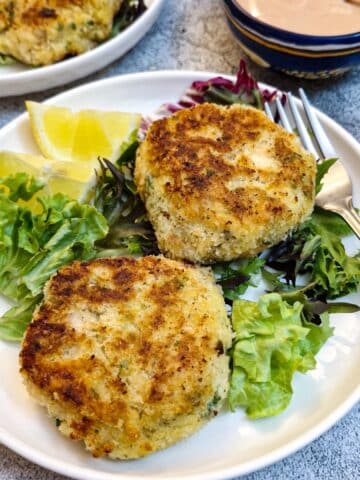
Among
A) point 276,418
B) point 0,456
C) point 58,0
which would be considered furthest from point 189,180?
point 58,0

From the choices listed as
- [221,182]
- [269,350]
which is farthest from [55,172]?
[269,350]

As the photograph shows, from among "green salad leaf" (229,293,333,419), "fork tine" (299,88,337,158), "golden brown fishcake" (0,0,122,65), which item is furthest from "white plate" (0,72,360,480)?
"golden brown fishcake" (0,0,122,65)

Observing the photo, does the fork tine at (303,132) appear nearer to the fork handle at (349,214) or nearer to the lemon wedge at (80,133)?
the fork handle at (349,214)

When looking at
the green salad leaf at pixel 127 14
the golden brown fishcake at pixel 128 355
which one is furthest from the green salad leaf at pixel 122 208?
the green salad leaf at pixel 127 14

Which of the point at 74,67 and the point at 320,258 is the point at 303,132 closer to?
the point at 320,258

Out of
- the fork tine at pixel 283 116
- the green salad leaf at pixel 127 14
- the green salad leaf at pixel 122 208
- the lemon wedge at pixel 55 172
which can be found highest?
the green salad leaf at pixel 127 14

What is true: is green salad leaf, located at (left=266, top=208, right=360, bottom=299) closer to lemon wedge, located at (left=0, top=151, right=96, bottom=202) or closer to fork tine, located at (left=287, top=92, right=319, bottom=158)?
fork tine, located at (left=287, top=92, right=319, bottom=158)

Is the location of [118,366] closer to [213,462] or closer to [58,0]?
[213,462]
